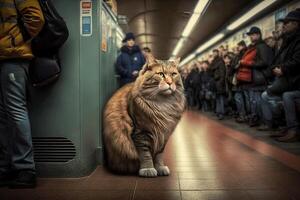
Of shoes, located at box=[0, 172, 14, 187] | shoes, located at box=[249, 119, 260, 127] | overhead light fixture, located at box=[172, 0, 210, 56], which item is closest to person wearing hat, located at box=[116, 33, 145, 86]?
shoes, located at box=[0, 172, 14, 187]

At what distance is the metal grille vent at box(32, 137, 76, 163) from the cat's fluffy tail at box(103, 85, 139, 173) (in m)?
0.38

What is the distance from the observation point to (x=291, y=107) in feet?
18.5

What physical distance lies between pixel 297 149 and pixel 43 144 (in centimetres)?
346

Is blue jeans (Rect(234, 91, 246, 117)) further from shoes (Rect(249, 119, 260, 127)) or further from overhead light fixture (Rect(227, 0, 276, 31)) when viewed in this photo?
overhead light fixture (Rect(227, 0, 276, 31))

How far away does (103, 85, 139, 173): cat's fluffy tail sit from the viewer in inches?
134

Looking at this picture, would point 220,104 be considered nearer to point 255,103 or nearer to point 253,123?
point 253,123

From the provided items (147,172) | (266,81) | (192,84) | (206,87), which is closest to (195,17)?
(206,87)

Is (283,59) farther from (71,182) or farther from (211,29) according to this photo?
(211,29)

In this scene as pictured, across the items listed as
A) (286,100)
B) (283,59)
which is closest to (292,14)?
(283,59)

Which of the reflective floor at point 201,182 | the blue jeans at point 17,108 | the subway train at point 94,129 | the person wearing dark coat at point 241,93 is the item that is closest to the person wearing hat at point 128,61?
the subway train at point 94,129

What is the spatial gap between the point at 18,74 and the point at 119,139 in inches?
42.8

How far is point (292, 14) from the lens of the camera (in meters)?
5.74

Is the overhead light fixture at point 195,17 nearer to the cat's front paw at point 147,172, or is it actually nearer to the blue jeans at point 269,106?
the blue jeans at point 269,106

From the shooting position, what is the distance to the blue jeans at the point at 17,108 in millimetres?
2969
